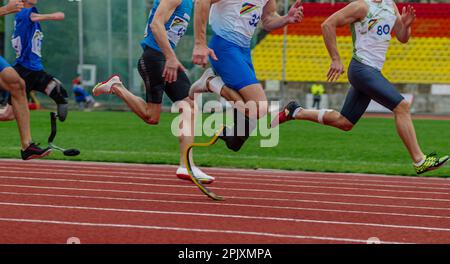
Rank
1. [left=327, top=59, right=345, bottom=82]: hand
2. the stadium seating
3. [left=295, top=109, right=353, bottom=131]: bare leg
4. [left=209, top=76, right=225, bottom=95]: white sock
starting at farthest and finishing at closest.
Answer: the stadium seating < [left=295, top=109, right=353, bottom=131]: bare leg < [left=327, top=59, right=345, bottom=82]: hand < [left=209, top=76, right=225, bottom=95]: white sock

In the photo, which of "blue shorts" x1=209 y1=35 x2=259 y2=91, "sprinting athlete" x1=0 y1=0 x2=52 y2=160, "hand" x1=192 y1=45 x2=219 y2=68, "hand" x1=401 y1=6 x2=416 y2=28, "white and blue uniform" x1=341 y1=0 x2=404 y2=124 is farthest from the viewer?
"sprinting athlete" x1=0 y1=0 x2=52 y2=160

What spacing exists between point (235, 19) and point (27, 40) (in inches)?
163

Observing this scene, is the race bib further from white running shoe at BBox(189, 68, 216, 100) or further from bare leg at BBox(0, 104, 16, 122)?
white running shoe at BBox(189, 68, 216, 100)

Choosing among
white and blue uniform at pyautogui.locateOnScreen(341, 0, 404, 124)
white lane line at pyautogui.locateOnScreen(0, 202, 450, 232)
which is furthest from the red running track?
white and blue uniform at pyautogui.locateOnScreen(341, 0, 404, 124)

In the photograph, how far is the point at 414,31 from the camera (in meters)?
41.5

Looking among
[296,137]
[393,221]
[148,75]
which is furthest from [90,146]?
[393,221]

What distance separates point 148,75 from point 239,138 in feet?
5.73

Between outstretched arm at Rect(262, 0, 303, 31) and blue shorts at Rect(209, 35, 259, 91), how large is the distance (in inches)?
25.7

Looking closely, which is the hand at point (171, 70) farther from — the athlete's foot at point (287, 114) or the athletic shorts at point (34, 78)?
the athletic shorts at point (34, 78)

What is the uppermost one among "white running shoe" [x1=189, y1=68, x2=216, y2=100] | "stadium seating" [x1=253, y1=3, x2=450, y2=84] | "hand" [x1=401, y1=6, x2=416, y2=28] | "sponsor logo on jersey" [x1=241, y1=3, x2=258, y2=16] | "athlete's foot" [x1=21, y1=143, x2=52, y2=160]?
"sponsor logo on jersey" [x1=241, y1=3, x2=258, y2=16]

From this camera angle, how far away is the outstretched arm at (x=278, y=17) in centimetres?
858

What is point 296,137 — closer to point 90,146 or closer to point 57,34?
point 90,146

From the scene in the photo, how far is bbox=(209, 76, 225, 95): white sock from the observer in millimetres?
8148

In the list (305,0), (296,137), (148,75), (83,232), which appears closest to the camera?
A: (83,232)
